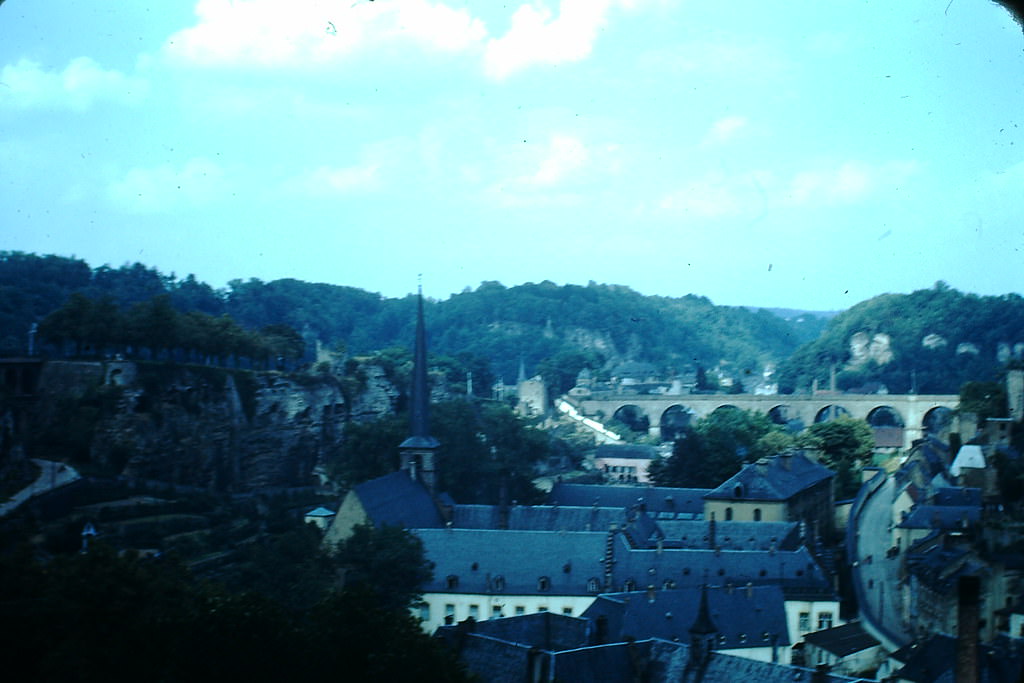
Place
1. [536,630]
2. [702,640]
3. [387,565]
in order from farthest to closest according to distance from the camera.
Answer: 1. [387,565]
2. [536,630]
3. [702,640]

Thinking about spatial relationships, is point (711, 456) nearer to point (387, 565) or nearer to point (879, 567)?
point (879, 567)

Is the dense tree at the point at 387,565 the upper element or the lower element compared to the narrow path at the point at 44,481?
lower

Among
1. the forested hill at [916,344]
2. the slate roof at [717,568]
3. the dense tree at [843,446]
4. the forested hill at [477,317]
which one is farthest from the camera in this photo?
the forested hill at [916,344]

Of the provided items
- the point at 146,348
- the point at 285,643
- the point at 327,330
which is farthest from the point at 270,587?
the point at 327,330

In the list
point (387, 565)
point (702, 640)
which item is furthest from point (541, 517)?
point (702, 640)

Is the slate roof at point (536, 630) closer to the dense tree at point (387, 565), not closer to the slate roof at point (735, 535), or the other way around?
the dense tree at point (387, 565)

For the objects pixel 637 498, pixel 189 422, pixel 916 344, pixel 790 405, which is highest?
pixel 916 344

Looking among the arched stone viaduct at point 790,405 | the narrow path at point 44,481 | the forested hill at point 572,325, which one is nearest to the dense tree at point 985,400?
the forested hill at point 572,325
